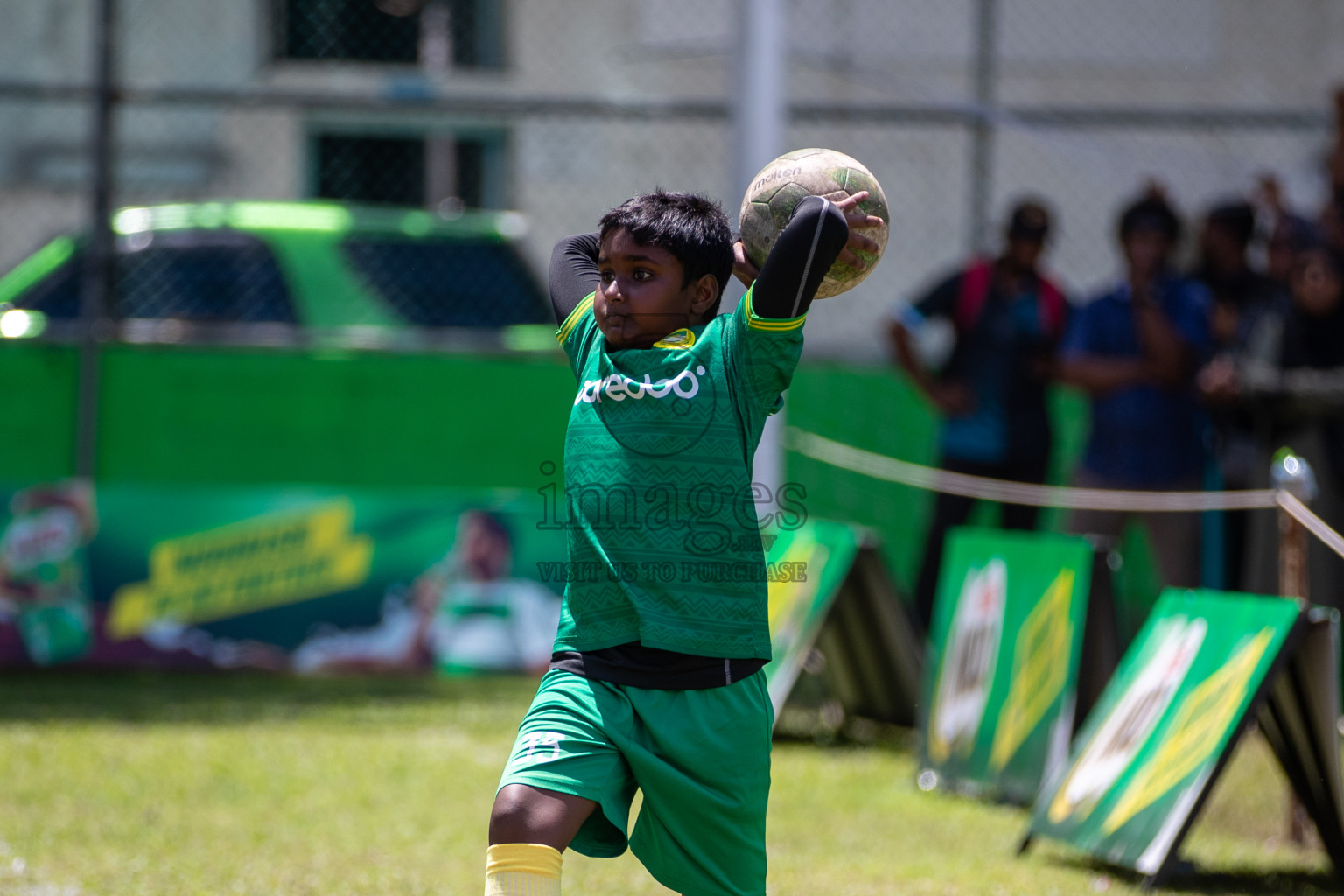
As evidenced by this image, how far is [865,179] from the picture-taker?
Result: 326 cm

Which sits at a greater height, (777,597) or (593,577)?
(593,577)

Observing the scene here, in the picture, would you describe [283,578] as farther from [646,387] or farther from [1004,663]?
[646,387]

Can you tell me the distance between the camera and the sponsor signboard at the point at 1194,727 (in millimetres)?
4461

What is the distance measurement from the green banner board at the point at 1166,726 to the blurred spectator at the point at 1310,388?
164 centimetres

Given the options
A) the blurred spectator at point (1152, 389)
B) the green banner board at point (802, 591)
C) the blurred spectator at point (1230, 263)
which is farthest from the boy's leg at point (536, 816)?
the blurred spectator at point (1230, 263)

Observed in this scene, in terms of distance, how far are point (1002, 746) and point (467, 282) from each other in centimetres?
471

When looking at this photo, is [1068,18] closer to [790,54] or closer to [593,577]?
[790,54]

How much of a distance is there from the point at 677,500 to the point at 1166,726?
2.42 meters

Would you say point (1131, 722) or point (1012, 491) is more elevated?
point (1012, 491)

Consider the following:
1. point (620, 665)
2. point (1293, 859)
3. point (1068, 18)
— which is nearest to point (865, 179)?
point (620, 665)

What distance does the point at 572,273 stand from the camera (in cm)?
345

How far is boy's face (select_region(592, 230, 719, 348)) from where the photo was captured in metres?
3.01

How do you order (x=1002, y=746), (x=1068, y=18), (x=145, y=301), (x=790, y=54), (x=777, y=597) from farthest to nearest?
1. (x=1068, y=18)
2. (x=790, y=54)
3. (x=145, y=301)
4. (x=777, y=597)
5. (x=1002, y=746)

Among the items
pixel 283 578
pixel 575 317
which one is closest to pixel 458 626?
pixel 283 578
